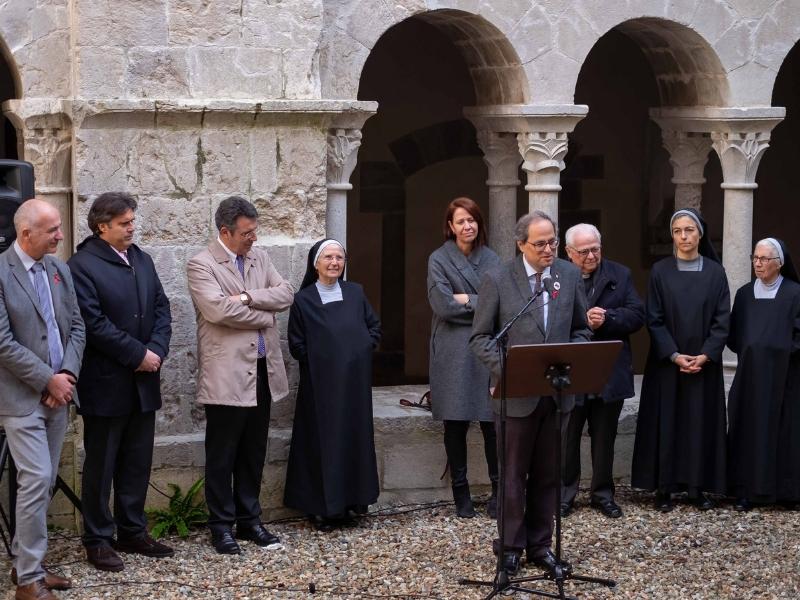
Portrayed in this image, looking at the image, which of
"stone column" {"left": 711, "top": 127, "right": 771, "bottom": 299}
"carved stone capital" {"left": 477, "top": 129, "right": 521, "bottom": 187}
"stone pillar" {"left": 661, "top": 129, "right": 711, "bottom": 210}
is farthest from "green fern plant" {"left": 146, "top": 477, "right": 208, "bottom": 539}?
"stone pillar" {"left": 661, "top": 129, "right": 711, "bottom": 210}

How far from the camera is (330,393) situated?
7242mm

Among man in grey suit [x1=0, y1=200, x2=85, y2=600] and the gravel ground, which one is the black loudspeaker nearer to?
man in grey suit [x1=0, y1=200, x2=85, y2=600]

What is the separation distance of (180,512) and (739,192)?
3736mm

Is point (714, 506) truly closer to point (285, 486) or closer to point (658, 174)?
point (285, 486)

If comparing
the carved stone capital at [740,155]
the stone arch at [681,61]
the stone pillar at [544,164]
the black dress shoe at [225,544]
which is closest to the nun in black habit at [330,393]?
the black dress shoe at [225,544]

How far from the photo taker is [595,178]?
1238 centimetres

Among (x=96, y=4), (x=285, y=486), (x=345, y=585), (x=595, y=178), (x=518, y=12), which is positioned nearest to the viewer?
(x=345, y=585)

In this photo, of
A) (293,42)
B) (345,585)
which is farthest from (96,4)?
(345,585)

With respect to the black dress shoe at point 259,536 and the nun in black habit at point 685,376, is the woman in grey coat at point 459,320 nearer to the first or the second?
the nun in black habit at point 685,376

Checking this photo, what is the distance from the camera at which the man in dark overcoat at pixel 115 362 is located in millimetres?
6488

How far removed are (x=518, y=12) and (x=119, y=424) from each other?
316cm

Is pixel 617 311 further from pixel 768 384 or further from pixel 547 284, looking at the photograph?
pixel 547 284

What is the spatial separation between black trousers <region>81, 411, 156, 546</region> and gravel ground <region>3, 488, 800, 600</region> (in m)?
0.17

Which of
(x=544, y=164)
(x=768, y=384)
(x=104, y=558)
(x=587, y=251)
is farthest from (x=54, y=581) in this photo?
(x=768, y=384)
